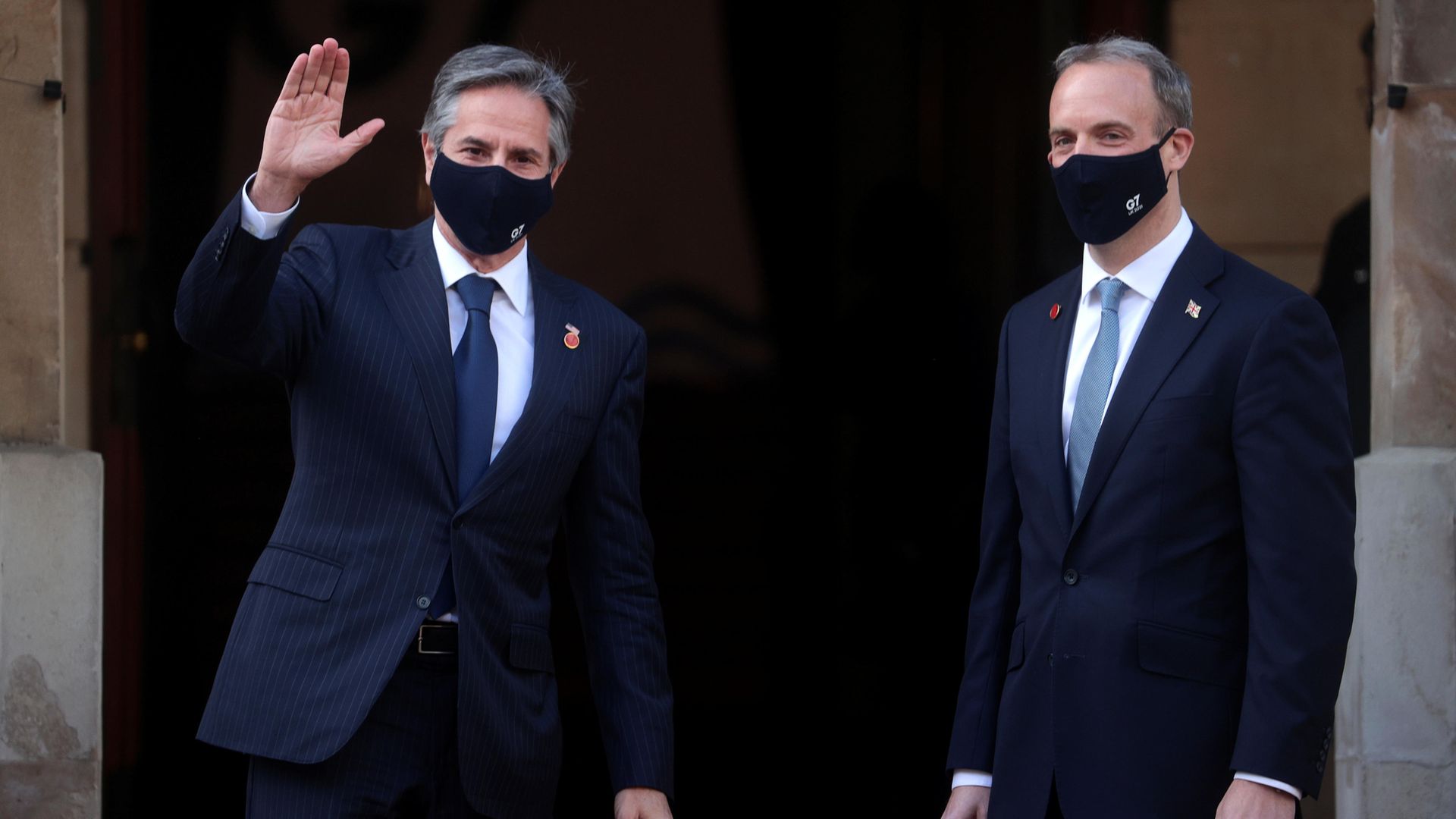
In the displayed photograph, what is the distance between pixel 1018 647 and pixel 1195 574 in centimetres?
39

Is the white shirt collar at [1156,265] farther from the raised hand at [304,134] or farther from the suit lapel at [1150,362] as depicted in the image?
the raised hand at [304,134]

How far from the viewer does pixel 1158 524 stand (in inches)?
123

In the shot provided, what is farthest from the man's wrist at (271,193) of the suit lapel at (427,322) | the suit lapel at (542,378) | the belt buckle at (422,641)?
the belt buckle at (422,641)

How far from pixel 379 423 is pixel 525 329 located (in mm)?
398

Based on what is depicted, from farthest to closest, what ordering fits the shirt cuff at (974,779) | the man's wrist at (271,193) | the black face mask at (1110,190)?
the shirt cuff at (974,779) < the black face mask at (1110,190) < the man's wrist at (271,193)

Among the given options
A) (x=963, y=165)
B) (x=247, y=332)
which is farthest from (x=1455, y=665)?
(x=247, y=332)

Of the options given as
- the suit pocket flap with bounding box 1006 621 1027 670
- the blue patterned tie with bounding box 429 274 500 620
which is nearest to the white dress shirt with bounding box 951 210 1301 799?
the suit pocket flap with bounding box 1006 621 1027 670

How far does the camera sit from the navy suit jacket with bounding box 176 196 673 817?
3.19m

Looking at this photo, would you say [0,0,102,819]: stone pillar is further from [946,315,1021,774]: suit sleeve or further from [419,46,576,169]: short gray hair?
[946,315,1021,774]: suit sleeve

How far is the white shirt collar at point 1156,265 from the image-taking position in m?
3.33

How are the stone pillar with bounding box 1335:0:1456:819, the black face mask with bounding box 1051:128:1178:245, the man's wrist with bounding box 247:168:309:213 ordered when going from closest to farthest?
the man's wrist with bounding box 247:168:309:213 < the black face mask with bounding box 1051:128:1178:245 < the stone pillar with bounding box 1335:0:1456:819

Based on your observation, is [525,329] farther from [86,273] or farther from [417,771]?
[86,273]

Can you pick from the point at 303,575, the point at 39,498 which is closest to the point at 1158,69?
the point at 303,575

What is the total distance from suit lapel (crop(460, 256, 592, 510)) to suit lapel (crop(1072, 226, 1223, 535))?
1.03 metres
